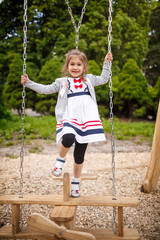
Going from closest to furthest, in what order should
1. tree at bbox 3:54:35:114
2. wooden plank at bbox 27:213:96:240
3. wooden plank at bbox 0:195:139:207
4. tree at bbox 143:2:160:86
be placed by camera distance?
1. wooden plank at bbox 27:213:96:240
2. wooden plank at bbox 0:195:139:207
3. tree at bbox 3:54:35:114
4. tree at bbox 143:2:160:86

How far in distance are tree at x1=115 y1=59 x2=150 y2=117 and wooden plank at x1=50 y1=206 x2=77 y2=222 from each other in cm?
862

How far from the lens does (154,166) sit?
3.58 m

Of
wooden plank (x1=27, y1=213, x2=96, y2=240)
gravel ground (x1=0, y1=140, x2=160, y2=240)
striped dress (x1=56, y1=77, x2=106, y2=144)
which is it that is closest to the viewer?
wooden plank (x1=27, y1=213, x2=96, y2=240)

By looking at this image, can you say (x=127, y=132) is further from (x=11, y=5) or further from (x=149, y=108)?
(x=11, y=5)

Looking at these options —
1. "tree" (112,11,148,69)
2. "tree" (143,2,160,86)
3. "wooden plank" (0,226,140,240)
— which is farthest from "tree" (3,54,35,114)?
"tree" (143,2,160,86)

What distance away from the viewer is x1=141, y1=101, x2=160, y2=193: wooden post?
349 centimetres

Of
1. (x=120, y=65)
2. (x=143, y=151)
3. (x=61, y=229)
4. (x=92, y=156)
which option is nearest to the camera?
(x=61, y=229)

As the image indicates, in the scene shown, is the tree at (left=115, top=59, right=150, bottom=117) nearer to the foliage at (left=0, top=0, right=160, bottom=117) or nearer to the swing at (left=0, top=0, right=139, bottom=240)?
the foliage at (left=0, top=0, right=160, bottom=117)

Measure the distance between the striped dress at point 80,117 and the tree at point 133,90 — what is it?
26.7 feet

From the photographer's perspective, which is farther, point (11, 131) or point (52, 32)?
point (52, 32)

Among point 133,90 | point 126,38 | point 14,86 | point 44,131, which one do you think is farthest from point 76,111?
point 126,38

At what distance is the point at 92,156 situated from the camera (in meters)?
6.01

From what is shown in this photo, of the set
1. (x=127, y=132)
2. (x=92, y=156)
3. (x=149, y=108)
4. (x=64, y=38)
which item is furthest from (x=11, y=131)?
(x=149, y=108)

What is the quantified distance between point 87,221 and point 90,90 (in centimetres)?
160
